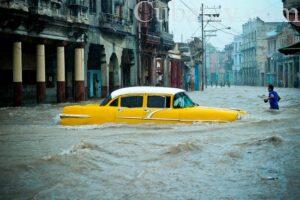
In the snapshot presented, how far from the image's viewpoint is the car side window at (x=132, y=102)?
44.2 ft

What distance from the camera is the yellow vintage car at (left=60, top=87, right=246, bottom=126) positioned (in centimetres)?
1327

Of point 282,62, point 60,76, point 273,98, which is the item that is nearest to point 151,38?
point 60,76

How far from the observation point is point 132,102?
1351 centimetres

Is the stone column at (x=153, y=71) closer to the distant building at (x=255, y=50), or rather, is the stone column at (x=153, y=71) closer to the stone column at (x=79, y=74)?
the stone column at (x=79, y=74)

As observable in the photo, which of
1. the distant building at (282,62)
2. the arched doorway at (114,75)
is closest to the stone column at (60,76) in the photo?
the arched doorway at (114,75)

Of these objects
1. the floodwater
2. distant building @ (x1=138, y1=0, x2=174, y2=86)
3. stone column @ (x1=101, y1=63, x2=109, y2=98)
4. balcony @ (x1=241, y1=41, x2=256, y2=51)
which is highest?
balcony @ (x1=241, y1=41, x2=256, y2=51)

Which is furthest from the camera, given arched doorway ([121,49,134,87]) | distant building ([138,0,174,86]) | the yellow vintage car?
distant building ([138,0,174,86])

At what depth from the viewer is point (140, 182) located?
7426mm

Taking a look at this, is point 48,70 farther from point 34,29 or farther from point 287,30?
point 287,30

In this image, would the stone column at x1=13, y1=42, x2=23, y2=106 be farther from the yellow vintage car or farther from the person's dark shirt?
the person's dark shirt

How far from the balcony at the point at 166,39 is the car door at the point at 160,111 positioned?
35.0 m

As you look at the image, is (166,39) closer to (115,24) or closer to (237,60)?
(115,24)

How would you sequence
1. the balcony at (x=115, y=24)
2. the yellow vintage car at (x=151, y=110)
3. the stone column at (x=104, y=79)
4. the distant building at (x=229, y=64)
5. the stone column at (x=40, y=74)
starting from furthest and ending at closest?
the distant building at (x=229, y=64) → the stone column at (x=104, y=79) → the balcony at (x=115, y=24) → the stone column at (x=40, y=74) → the yellow vintage car at (x=151, y=110)

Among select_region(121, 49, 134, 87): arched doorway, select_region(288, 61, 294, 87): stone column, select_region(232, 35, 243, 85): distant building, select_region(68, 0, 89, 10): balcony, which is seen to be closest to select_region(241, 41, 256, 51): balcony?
select_region(232, 35, 243, 85): distant building
